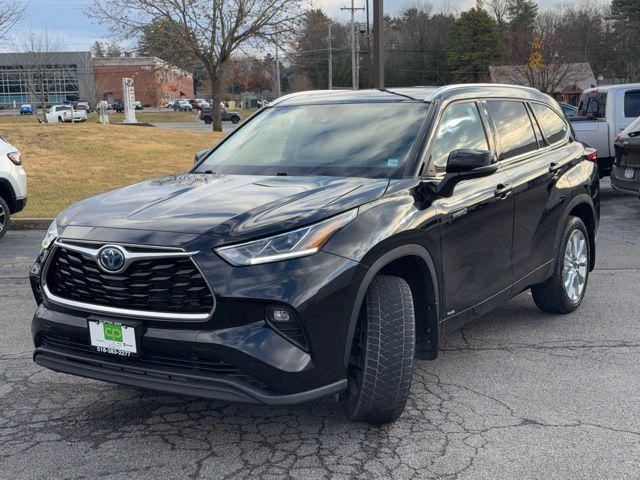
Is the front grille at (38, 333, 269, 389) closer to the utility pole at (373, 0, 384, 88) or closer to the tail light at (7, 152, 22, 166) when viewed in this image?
the tail light at (7, 152, 22, 166)

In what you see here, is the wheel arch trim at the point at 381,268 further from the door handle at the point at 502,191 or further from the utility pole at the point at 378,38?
the utility pole at the point at 378,38

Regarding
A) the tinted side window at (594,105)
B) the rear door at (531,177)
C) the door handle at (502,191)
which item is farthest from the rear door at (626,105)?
the door handle at (502,191)

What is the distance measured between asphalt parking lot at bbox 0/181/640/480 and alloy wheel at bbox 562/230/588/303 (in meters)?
0.64

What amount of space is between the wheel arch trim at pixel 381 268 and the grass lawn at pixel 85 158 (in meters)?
9.01

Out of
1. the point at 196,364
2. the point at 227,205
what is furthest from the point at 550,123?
the point at 196,364

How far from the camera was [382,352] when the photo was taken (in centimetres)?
342

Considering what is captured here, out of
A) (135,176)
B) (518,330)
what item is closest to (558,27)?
(135,176)

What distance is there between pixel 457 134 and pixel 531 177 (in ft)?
2.75

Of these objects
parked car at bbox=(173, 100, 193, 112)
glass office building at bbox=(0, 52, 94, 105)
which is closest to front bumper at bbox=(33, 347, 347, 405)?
glass office building at bbox=(0, 52, 94, 105)

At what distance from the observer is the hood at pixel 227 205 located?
10.8 feet

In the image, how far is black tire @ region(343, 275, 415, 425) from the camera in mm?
3426

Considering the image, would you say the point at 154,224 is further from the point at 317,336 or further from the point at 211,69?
the point at 211,69

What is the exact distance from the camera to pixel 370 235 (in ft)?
11.2

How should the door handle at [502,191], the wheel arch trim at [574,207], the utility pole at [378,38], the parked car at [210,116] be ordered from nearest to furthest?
the door handle at [502,191] < the wheel arch trim at [574,207] < the utility pole at [378,38] < the parked car at [210,116]
